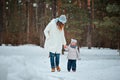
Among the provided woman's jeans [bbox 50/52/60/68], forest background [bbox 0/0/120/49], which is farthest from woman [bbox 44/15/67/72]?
forest background [bbox 0/0/120/49]

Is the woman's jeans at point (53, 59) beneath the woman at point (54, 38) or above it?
beneath

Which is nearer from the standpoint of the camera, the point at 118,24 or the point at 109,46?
the point at 118,24

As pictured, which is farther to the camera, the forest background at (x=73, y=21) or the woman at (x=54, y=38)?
the forest background at (x=73, y=21)

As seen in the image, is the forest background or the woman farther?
the forest background

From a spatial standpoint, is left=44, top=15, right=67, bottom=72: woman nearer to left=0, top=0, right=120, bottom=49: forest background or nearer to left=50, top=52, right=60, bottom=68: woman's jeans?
left=50, top=52, right=60, bottom=68: woman's jeans

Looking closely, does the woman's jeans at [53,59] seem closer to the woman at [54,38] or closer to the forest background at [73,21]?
the woman at [54,38]

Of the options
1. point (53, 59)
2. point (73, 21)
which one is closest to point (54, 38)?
point (53, 59)

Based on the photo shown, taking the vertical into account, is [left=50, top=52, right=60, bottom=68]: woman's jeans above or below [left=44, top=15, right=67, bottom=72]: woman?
below

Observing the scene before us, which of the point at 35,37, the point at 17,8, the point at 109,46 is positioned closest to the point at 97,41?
the point at 109,46

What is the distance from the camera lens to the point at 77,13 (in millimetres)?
21344

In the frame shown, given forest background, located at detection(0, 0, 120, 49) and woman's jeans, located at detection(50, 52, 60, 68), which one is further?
forest background, located at detection(0, 0, 120, 49)

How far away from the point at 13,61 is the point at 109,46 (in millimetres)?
30430

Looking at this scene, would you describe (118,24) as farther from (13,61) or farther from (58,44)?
(13,61)

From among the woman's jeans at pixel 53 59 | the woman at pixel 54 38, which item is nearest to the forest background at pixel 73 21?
the woman at pixel 54 38
